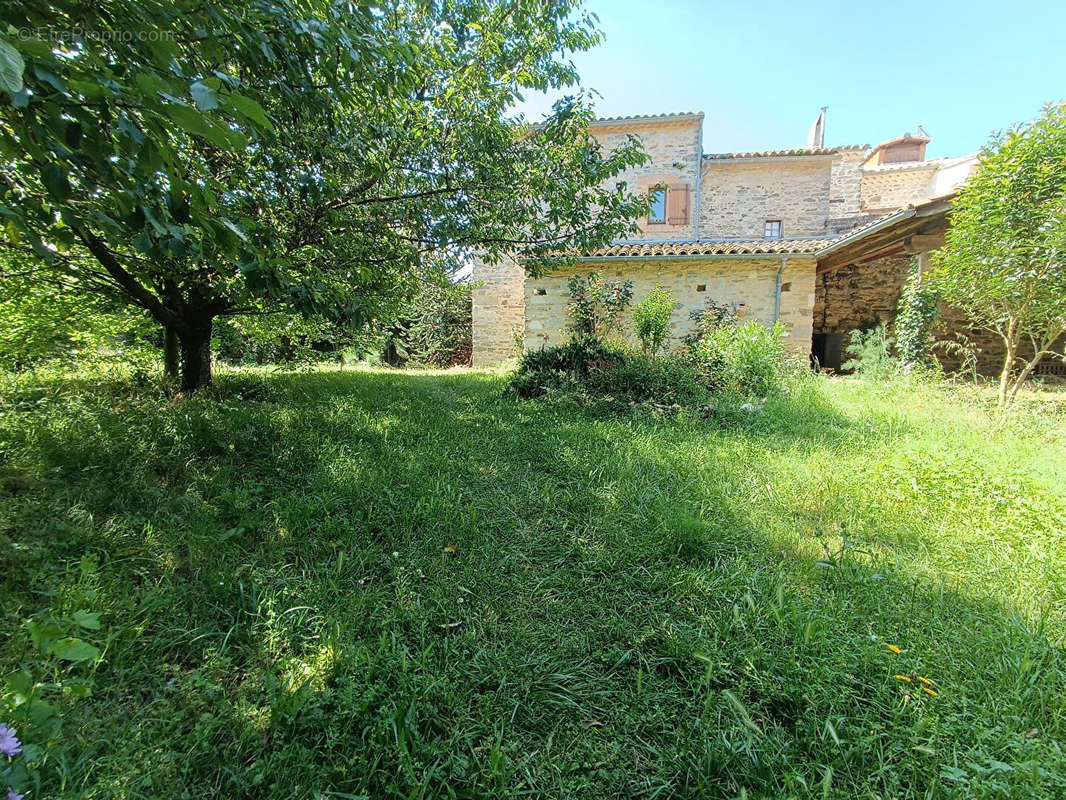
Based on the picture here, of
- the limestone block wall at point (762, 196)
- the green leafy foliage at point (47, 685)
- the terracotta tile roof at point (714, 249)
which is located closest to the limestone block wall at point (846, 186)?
the limestone block wall at point (762, 196)

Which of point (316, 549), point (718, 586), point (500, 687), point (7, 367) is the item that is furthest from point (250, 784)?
point (7, 367)

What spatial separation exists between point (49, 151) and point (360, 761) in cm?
200

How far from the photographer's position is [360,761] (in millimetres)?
1155

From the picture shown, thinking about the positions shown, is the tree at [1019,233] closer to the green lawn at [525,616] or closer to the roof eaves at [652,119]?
the green lawn at [525,616]

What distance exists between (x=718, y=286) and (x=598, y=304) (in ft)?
9.42

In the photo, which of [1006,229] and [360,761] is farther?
[1006,229]

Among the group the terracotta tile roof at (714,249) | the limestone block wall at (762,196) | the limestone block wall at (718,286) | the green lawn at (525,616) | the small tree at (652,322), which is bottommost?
the green lawn at (525,616)

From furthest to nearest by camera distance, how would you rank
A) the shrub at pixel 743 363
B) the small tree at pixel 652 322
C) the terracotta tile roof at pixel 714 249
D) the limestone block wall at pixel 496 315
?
the limestone block wall at pixel 496 315 < the terracotta tile roof at pixel 714 249 < the small tree at pixel 652 322 < the shrub at pixel 743 363

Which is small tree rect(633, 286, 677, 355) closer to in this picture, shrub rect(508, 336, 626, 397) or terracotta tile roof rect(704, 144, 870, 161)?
shrub rect(508, 336, 626, 397)

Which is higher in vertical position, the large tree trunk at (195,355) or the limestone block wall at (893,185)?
the limestone block wall at (893,185)

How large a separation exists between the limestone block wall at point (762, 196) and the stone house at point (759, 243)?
0.11 ft

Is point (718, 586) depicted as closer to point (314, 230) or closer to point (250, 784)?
point (250, 784)

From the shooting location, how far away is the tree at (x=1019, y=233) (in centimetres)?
460

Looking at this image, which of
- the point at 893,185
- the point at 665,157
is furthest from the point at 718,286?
the point at 893,185
